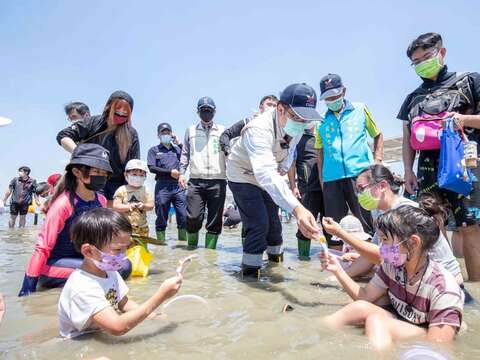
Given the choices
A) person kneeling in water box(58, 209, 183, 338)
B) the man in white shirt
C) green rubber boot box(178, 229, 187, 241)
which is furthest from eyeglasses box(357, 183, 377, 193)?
green rubber boot box(178, 229, 187, 241)

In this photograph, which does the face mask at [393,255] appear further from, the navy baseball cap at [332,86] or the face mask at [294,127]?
the navy baseball cap at [332,86]

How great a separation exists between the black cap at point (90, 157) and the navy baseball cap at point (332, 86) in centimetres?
251

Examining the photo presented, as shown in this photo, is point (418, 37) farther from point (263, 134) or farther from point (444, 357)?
point (444, 357)

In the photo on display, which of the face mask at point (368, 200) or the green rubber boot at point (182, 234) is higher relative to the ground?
the face mask at point (368, 200)

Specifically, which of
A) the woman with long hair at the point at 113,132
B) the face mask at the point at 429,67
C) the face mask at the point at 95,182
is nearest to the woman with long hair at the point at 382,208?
the face mask at the point at 429,67

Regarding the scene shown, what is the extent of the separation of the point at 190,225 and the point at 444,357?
4.33m

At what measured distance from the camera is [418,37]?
11.8ft

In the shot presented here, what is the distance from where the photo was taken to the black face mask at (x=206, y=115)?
5.90 meters

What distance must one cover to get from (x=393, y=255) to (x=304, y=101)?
1571 millimetres

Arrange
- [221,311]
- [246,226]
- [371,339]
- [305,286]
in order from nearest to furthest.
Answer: [371,339] < [221,311] < [305,286] < [246,226]

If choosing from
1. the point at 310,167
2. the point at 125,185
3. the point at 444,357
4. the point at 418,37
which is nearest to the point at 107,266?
the point at 444,357

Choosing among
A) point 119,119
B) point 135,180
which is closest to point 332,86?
point 119,119

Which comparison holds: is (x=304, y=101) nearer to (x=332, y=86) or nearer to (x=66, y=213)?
(x=332, y=86)

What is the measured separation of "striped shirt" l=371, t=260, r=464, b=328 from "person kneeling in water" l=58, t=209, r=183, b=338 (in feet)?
4.37
